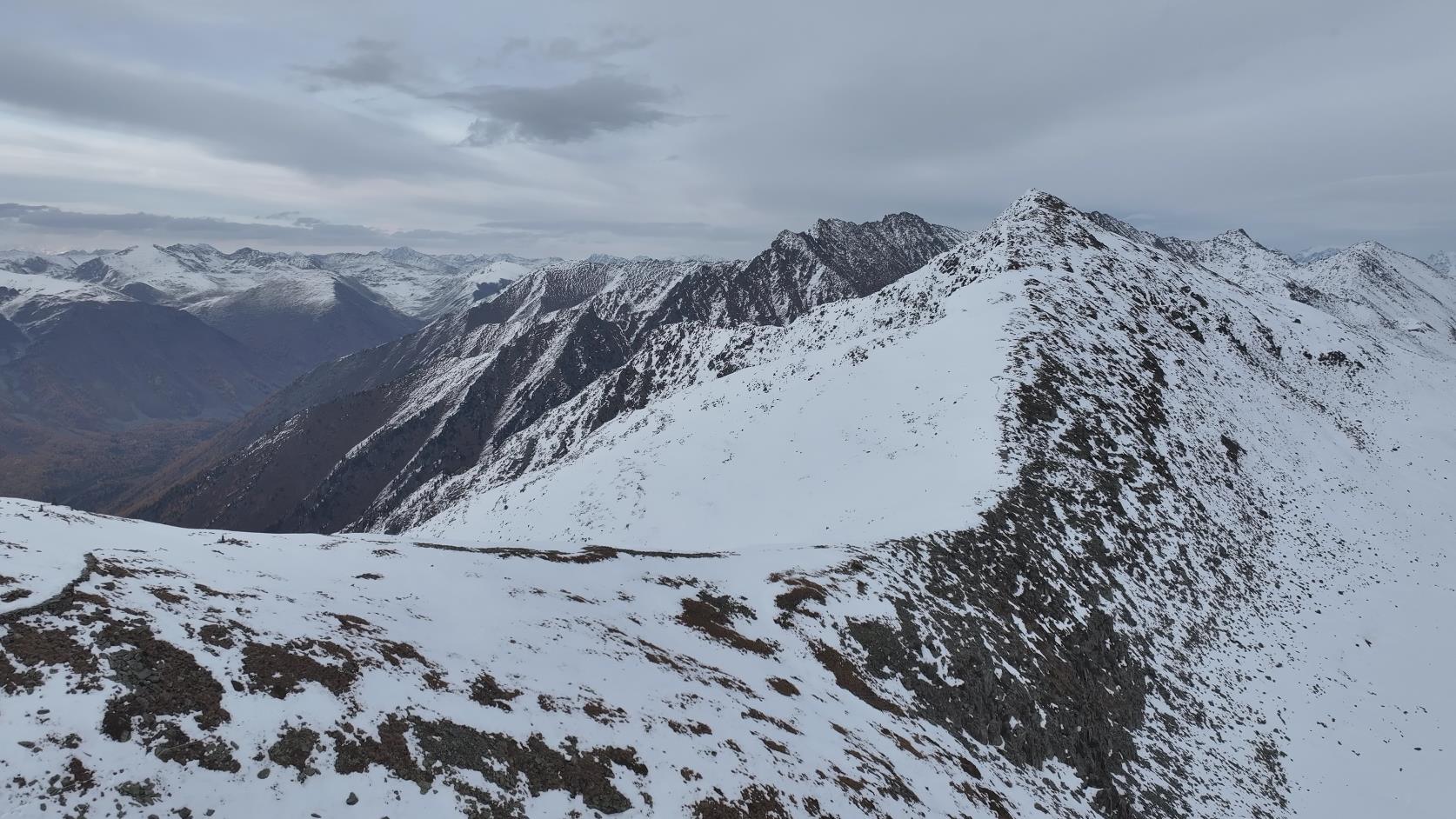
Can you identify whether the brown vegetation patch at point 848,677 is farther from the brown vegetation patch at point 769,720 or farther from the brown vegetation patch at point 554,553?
the brown vegetation patch at point 554,553

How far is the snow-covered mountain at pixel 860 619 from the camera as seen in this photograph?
39.3 feet

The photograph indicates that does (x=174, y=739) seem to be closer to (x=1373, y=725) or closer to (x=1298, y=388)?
(x=1373, y=725)

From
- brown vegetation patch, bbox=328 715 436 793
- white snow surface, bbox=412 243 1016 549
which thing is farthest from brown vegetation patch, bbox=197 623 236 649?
white snow surface, bbox=412 243 1016 549

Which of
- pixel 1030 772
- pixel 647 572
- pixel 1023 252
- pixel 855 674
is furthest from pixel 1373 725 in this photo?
pixel 1023 252

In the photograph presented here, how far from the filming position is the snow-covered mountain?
11977 millimetres

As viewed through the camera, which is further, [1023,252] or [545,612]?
[1023,252]

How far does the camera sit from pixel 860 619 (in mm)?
26797

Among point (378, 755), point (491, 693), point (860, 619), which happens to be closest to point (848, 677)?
point (860, 619)

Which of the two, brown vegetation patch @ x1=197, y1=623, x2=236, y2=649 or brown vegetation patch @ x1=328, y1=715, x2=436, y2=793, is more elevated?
brown vegetation patch @ x1=197, y1=623, x2=236, y2=649

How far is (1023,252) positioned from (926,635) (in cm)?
6196

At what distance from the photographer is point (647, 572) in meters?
28.4

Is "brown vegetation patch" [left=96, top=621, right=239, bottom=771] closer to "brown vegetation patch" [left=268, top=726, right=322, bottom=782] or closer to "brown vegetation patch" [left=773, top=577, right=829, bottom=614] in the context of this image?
"brown vegetation patch" [left=268, top=726, right=322, bottom=782]

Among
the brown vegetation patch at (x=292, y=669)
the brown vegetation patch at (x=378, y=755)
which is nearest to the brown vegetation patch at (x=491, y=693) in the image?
the brown vegetation patch at (x=378, y=755)

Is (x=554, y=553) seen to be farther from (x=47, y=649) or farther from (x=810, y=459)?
(x=810, y=459)
